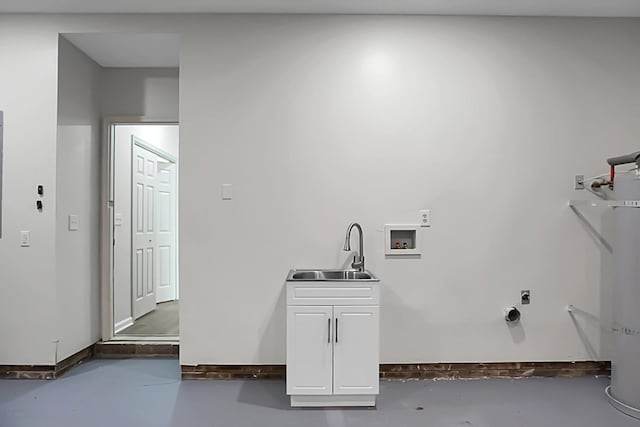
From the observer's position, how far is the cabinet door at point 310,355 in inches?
101

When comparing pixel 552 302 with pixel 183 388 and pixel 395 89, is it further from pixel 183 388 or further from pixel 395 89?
pixel 183 388

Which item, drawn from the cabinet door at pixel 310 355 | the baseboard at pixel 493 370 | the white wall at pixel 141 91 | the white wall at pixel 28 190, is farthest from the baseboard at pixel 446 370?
the white wall at pixel 141 91

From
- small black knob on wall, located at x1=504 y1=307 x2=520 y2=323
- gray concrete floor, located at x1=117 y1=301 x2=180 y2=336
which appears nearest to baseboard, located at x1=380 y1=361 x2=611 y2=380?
small black knob on wall, located at x1=504 y1=307 x2=520 y2=323

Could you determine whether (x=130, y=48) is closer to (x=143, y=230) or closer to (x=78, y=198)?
(x=78, y=198)

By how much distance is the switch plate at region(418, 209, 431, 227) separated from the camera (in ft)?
10.3

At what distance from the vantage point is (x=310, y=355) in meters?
2.56

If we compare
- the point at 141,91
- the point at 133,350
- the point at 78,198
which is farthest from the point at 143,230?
the point at 141,91

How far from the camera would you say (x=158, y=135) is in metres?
5.32

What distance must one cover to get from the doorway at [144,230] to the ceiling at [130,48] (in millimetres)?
550

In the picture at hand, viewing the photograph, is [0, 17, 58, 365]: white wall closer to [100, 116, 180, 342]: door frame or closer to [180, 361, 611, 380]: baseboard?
[100, 116, 180, 342]: door frame

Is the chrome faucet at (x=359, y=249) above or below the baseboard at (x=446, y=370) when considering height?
above

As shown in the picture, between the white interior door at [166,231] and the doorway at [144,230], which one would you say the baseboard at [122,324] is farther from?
the white interior door at [166,231]

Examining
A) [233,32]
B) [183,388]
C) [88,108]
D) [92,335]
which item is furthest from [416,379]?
[88,108]

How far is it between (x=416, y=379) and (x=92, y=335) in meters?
2.79
